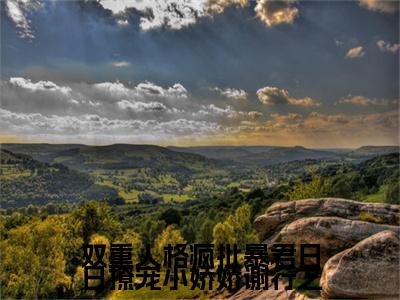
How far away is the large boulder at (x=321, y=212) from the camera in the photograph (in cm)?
3397

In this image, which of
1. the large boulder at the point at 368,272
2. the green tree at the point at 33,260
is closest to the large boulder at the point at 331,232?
the large boulder at the point at 368,272

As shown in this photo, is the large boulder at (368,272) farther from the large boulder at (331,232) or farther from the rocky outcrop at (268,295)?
the large boulder at (331,232)

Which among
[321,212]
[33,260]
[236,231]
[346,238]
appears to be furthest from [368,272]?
[236,231]

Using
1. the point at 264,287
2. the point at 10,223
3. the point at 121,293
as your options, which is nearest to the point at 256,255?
the point at 264,287

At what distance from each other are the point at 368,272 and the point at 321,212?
11.4 m

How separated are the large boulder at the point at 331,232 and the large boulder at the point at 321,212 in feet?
9.18

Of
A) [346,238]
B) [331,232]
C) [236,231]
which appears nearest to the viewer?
[346,238]

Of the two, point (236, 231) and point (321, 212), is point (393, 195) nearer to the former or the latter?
point (236, 231)

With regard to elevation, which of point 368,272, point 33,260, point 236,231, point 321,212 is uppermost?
point 321,212

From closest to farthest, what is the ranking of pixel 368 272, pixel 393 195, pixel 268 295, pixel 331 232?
pixel 368 272
pixel 268 295
pixel 331 232
pixel 393 195

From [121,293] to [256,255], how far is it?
2488cm

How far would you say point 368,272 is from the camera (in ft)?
80.3

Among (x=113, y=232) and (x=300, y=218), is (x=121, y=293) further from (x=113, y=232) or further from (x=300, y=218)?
(x=113, y=232)

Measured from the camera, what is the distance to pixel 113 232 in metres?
78.9
